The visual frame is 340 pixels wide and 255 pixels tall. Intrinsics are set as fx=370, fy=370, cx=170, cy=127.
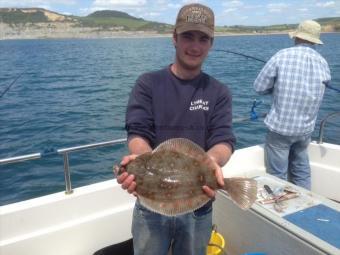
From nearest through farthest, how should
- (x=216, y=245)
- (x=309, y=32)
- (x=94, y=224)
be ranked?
(x=216, y=245)
(x=94, y=224)
(x=309, y=32)

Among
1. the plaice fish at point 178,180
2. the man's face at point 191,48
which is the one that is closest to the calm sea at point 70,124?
the plaice fish at point 178,180

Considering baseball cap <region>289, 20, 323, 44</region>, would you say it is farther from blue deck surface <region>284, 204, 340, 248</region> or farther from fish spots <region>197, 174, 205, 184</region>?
fish spots <region>197, 174, 205, 184</region>

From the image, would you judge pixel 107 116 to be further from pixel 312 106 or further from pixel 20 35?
pixel 20 35

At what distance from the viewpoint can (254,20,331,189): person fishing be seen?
→ 5277 millimetres

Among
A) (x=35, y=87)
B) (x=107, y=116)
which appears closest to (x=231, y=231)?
(x=107, y=116)

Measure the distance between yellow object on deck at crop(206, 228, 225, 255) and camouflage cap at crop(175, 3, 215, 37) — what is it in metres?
2.39

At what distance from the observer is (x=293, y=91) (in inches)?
208

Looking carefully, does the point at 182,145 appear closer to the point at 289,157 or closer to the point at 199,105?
the point at 199,105

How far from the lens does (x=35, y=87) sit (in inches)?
928

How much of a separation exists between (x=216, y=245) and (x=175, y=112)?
190cm

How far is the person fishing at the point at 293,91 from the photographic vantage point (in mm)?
5277

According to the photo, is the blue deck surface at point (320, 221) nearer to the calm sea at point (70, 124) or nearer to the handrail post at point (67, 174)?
the handrail post at point (67, 174)

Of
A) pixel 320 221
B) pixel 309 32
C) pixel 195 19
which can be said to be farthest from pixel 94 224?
pixel 309 32

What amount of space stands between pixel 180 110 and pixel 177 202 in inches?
28.7
